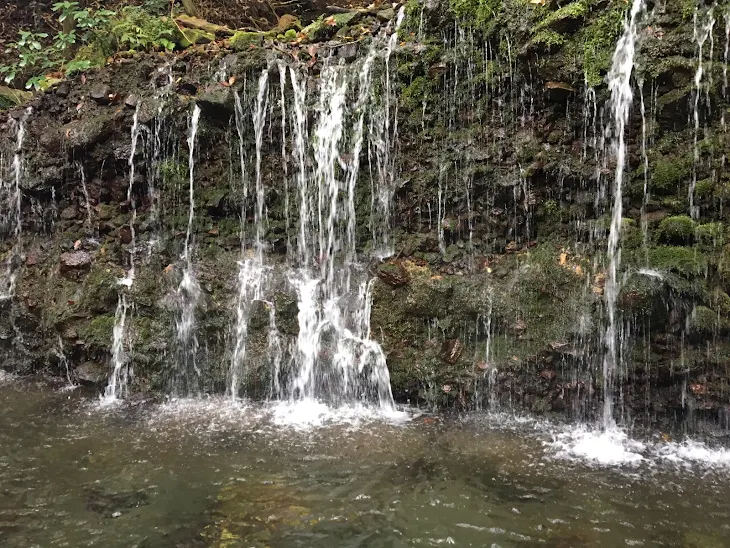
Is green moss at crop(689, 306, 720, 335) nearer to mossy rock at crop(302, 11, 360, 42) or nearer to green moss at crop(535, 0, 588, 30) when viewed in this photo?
green moss at crop(535, 0, 588, 30)

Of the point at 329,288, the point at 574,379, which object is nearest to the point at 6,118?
the point at 329,288

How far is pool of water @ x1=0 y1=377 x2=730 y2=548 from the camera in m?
3.70

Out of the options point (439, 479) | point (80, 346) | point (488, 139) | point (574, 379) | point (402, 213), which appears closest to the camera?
point (439, 479)

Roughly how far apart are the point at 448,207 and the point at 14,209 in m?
7.55

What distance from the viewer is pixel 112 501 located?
4.16 m

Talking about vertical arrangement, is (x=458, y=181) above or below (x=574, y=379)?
above

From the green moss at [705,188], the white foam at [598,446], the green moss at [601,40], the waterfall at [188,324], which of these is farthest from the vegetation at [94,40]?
the white foam at [598,446]

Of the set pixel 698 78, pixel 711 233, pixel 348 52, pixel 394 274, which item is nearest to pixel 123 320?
pixel 394 274

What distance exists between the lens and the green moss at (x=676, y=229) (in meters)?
5.43

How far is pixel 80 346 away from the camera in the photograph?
24.3 ft

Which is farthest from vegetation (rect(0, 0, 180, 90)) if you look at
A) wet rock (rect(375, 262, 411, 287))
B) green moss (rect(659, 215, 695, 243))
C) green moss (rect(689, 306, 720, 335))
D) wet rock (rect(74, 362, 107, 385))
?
green moss (rect(689, 306, 720, 335))

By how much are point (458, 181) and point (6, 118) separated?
26.9ft

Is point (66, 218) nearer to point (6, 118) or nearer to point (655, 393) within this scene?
point (6, 118)

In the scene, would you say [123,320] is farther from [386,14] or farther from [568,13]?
[568,13]
